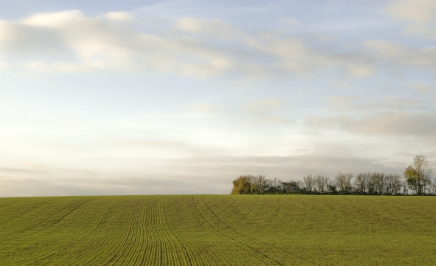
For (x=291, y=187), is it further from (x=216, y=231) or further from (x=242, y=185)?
(x=216, y=231)

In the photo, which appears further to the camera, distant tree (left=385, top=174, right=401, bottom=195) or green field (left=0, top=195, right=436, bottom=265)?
distant tree (left=385, top=174, right=401, bottom=195)

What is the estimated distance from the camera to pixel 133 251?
31234 millimetres

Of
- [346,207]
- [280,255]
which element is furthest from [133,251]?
[346,207]

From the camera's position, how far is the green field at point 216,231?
95.0 feet

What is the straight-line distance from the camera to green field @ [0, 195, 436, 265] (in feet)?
95.0

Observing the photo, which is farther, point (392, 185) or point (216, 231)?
point (392, 185)

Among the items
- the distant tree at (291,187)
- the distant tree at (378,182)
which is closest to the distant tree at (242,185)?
the distant tree at (291,187)

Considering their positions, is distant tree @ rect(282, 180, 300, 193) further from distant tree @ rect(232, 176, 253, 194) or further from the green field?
the green field

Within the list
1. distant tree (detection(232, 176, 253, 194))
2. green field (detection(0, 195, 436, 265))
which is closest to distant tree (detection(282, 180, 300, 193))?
distant tree (detection(232, 176, 253, 194))

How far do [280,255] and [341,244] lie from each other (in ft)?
31.0

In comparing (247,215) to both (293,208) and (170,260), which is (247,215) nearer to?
(293,208)

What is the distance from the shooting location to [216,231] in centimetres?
4584

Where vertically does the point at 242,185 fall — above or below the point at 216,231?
above

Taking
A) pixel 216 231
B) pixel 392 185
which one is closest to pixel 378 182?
pixel 392 185
